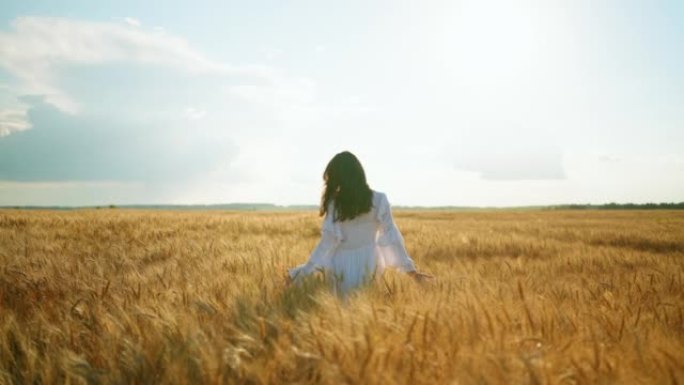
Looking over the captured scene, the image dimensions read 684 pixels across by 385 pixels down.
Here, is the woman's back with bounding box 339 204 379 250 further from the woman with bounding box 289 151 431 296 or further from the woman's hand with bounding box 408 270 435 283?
the woman's hand with bounding box 408 270 435 283

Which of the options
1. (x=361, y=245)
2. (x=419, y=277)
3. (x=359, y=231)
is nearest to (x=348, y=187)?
(x=359, y=231)

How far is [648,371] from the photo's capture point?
1.74 meters

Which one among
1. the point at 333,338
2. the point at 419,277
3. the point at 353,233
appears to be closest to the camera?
the point at 333,338

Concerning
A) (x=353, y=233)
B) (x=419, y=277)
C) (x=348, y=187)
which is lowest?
(x=419, y=277)

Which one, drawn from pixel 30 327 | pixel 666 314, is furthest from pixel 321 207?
pixel 666 314

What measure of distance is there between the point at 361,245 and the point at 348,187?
→ 64 centimetres

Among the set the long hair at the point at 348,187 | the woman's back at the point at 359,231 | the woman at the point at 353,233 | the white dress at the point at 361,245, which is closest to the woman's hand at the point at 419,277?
the woman at the point at 353,233

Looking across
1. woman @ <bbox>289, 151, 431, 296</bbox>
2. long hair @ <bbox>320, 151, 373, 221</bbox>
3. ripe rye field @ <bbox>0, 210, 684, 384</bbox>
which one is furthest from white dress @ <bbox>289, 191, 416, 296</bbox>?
ripe rye field @ <bbox>0, 210, 684, 384</bbox>

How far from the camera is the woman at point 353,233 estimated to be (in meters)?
4.09

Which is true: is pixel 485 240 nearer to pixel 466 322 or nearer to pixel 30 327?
pixel 466 322

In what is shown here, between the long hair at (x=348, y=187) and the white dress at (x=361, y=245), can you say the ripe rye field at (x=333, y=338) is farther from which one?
the long hair at (x=348, y=187)

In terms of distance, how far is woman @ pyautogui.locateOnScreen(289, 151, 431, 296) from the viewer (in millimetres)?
Answer: 4090

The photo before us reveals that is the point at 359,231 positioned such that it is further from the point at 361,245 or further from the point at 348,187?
the point at 348,187

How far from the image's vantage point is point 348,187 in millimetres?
4078
